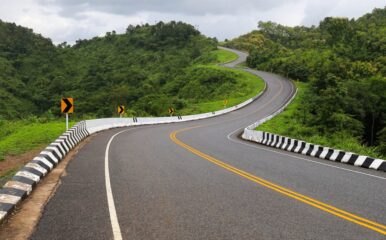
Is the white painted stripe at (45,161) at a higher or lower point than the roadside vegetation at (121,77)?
lower

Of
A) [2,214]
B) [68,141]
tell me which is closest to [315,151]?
[68,141]

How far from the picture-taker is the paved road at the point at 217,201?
6617mm

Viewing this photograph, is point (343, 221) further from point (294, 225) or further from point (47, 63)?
point (47, 63)

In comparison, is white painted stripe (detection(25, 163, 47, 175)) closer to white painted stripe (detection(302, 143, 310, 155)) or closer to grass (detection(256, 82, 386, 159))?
white painted stripe (detection(302, 143, 310, 155))

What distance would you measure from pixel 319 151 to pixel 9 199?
13.3 m

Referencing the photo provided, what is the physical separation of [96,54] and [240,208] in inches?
5440

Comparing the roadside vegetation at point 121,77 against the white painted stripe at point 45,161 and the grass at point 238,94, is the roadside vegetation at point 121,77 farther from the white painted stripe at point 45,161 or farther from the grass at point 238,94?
the white painted stripe at point 45,161

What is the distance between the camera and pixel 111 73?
107750 mm

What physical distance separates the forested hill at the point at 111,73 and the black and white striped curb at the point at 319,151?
3674cm

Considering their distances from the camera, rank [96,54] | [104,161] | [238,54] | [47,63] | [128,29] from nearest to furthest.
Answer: [104,161]
[47,63]
[238,54]
[96,54]
[128,29]

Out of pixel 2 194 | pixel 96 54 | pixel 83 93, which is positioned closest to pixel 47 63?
pixel 83 93

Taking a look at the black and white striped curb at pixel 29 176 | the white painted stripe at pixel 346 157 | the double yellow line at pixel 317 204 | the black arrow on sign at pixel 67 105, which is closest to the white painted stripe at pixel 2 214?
the black and white striped curb at pixel 29 176

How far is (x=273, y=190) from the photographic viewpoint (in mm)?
9797

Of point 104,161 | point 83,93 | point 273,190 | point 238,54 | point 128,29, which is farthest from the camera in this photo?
point 128,29
